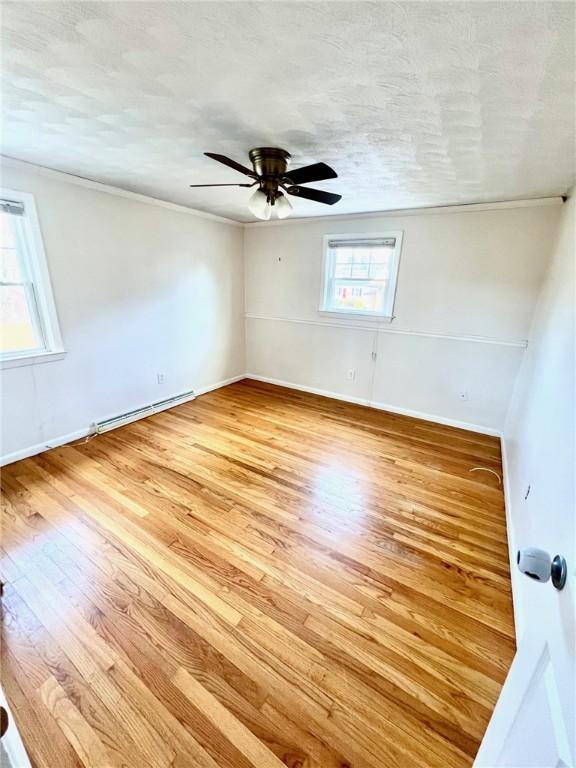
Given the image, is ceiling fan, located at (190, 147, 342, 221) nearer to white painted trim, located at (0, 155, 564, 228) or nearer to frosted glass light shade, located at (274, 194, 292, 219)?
frosted glass light shade, located at (274, 194, 292, 219)

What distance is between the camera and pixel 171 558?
1793mm

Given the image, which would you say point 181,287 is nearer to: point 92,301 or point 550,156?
point 92,301

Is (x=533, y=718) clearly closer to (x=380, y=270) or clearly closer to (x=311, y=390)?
(x=380, y=270)

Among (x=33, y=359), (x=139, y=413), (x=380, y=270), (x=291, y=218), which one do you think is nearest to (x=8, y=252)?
(x=33, y=359)

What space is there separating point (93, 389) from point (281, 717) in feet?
9.72

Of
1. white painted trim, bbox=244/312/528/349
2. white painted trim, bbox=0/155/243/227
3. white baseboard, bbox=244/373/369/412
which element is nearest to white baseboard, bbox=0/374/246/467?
white painted trim, bbox=0/155/243/227

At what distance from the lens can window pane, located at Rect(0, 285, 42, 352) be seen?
2.47 metres

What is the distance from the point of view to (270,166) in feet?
6.23

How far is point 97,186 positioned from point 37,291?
1.06 metres

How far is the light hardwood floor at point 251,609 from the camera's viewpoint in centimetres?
112

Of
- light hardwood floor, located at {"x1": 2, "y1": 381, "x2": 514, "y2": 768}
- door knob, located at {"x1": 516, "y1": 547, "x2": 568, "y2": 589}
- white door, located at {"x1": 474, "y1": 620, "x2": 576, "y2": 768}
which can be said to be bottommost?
light hardwood floor, located at {"x1": 2, "y1": 381, "x2": 514, "y2": 768}

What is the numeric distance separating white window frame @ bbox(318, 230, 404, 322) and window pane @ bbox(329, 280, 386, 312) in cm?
6

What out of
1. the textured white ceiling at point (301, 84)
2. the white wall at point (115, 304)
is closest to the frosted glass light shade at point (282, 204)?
the textured white ceiling at point (301, 84)

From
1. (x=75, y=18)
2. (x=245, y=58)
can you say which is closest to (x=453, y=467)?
(x=245, y=58)
